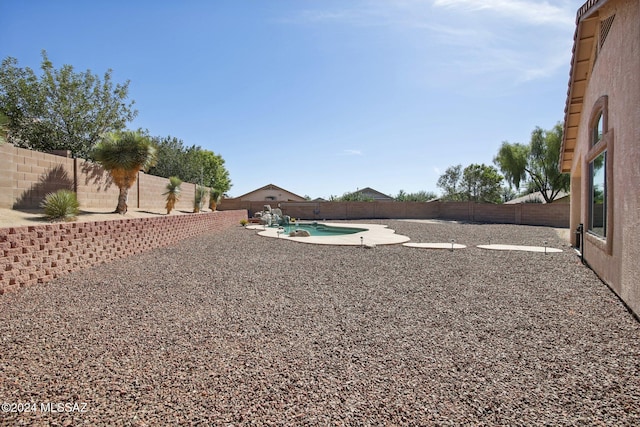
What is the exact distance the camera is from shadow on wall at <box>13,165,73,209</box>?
29.0ft

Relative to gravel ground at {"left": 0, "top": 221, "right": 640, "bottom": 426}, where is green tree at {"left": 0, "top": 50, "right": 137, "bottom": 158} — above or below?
above

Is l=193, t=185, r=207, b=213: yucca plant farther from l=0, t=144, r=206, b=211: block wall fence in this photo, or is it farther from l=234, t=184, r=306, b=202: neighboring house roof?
l=234, t=184, r=306, b=202: neighboring house roof

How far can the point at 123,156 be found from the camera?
11.5 metres

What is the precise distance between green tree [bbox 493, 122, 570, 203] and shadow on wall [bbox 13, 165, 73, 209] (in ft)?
104

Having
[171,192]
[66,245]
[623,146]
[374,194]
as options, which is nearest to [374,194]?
[374,194]

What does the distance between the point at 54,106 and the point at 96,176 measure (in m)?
8.14

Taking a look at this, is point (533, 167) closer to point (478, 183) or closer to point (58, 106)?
point (478, 183)

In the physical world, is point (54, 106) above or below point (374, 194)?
above

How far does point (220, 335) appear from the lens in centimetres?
357

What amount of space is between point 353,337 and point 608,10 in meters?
7.24

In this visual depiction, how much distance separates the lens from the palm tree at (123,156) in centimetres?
1147

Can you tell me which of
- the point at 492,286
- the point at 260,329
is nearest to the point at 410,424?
the point at 260,329

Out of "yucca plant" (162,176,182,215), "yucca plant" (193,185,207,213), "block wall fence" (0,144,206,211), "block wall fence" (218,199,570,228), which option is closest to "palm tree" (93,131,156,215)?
"block wall fence" (0,144,206,211)

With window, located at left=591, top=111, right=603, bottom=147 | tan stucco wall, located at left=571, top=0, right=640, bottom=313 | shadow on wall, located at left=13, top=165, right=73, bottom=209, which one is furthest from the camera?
shadow on wall, located at left=13, top=165, right=73, bottom=209
